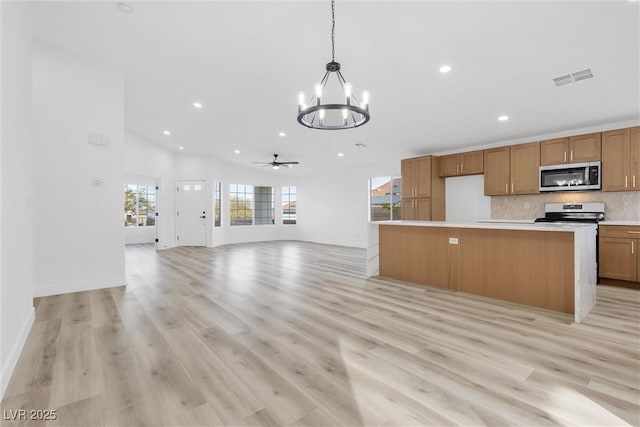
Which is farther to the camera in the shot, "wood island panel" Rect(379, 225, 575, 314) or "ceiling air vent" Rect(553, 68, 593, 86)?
"ceiling air vent" Rect(553, 68, 593, 86)

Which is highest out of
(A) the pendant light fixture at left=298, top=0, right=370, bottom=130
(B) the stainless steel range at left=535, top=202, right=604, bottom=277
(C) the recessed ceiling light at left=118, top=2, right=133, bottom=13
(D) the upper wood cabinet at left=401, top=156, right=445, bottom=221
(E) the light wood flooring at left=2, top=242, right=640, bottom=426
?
(C) the recessed ceiling light at left=118, top=2, right=133, bottom=13

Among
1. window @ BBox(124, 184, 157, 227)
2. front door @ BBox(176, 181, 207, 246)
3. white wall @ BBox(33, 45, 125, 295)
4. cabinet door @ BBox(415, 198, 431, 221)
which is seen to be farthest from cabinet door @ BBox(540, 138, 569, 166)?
window @ BBox(124, 184, 157, 227)

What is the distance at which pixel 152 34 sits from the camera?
338 centimetres

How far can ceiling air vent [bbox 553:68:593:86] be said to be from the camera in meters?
3.43

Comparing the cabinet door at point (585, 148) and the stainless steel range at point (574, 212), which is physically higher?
the cabinet door at point (585, 148)

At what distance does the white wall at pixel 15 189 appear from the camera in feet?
6.40

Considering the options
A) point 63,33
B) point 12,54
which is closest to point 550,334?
point 12,54

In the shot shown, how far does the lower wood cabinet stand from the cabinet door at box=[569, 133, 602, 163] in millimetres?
1152

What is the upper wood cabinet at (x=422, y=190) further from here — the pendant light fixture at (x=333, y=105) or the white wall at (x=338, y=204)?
the pendant light fixture at (x=333, y=105)

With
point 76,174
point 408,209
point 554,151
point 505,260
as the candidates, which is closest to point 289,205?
point 408,209

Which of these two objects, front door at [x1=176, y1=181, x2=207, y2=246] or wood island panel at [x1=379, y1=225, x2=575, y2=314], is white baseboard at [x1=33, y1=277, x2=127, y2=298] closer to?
wood island panel at [x1=379, y1=225, x2=575, y2=314]

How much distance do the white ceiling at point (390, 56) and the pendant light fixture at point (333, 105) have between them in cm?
24

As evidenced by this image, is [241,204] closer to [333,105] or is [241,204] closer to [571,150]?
[333,105]

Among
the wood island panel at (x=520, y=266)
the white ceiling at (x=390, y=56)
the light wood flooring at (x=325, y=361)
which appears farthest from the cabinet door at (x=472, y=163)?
the light wood flooring at (x=325, y=361)
